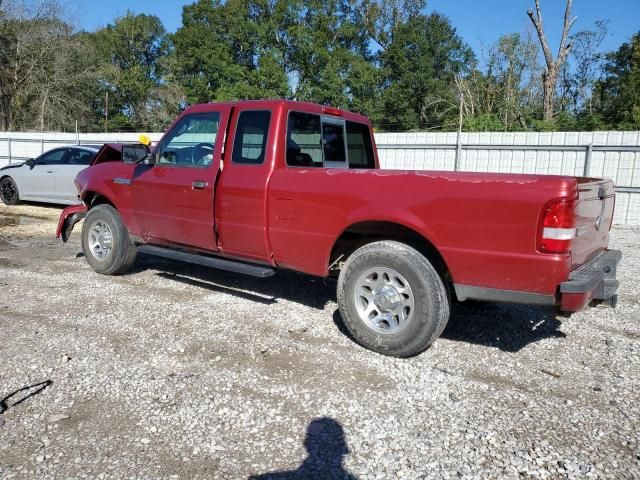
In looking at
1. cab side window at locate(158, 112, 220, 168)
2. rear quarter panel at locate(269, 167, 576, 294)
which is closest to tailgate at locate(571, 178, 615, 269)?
rear quarter panel at locate(269, 167, 576, 294)

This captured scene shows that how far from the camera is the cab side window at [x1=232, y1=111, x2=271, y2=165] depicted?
481 cm

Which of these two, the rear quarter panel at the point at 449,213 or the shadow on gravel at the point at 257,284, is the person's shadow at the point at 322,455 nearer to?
the rear quarter panel at the point at 449,213

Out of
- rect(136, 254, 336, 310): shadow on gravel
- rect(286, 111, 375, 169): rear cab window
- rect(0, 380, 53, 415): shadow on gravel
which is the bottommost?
rect(0, 380, 53, 415): shadow on gravel

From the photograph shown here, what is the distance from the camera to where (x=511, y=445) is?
114 inches

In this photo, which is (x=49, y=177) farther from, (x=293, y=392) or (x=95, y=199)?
(x=293, y=392)

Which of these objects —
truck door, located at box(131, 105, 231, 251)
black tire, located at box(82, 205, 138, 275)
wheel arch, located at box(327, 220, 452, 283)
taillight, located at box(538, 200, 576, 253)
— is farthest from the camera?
black tire, located at box(82, 205, 138, 275)

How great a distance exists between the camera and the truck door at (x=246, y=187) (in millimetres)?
4707

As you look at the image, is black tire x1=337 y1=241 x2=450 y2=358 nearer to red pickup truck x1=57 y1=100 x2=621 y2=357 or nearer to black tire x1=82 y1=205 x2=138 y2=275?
red pickup truck x1=57 y1=100 x2=621 y2=357

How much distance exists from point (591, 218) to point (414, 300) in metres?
1.40

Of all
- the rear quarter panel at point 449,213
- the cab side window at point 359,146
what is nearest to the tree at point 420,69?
the cab side window at point 359,146

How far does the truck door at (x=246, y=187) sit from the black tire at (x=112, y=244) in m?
1.68

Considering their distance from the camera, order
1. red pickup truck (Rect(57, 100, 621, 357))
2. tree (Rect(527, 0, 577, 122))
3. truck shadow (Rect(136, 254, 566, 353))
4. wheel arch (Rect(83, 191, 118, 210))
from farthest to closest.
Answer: tree (Rect(527, 0, 577, 122)), wheel arch (Rect(83, 191, 118, 210)), truck shadow (Rect(136, 254, 566, 353)), red pickup truck (Rect(57, 100, 621, 357))

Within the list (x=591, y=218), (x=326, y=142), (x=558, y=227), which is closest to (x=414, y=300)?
(x=558, y=227)

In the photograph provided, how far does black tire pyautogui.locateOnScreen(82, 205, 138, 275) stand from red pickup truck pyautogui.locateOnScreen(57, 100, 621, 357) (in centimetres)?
2
